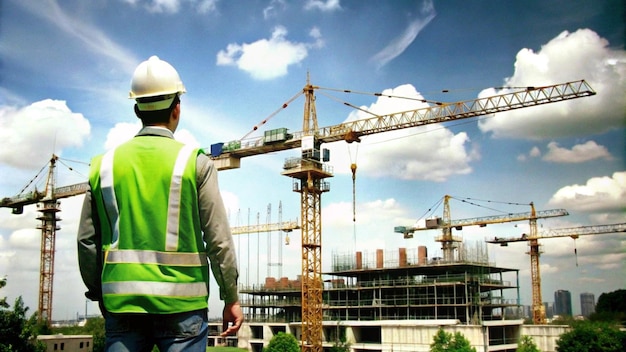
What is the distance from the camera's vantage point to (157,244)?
294 centimetres

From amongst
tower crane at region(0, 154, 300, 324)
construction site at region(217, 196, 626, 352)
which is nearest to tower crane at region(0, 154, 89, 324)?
tower crane at region(0, 154, 300, 324)

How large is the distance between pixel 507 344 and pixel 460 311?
4484 mm

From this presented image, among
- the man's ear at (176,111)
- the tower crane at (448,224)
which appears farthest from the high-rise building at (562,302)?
the man's ear at (176,111)

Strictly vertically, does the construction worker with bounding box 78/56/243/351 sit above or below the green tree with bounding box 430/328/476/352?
above

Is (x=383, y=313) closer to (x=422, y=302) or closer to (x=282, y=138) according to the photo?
(x=422, y=302)

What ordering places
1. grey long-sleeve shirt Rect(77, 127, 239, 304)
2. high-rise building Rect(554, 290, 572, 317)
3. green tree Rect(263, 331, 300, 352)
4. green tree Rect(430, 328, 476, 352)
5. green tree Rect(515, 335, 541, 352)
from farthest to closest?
high-rise building Rect(554, 290, 572, 317)
green tree Rect(263, 331, 300, 352)
green tree Rect(430, 328, 476, 352)
green tree Rect(515, 335, 541, 352)
grey long-sleeve shirt Rect(77, 127, 239, 304)

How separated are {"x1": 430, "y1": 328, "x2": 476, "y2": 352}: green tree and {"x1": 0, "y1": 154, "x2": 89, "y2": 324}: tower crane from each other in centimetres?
4116

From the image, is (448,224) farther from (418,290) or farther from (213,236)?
(213,236)

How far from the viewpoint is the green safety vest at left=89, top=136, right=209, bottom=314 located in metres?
2.92

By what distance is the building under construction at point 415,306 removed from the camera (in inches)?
1967

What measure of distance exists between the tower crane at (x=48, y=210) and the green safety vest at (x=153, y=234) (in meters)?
67.9

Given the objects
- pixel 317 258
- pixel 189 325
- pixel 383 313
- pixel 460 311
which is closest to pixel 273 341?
pixel 317 258

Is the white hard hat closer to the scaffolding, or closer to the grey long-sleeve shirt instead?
the grey long-sleeve shirt

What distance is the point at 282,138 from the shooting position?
52312 millimetres
